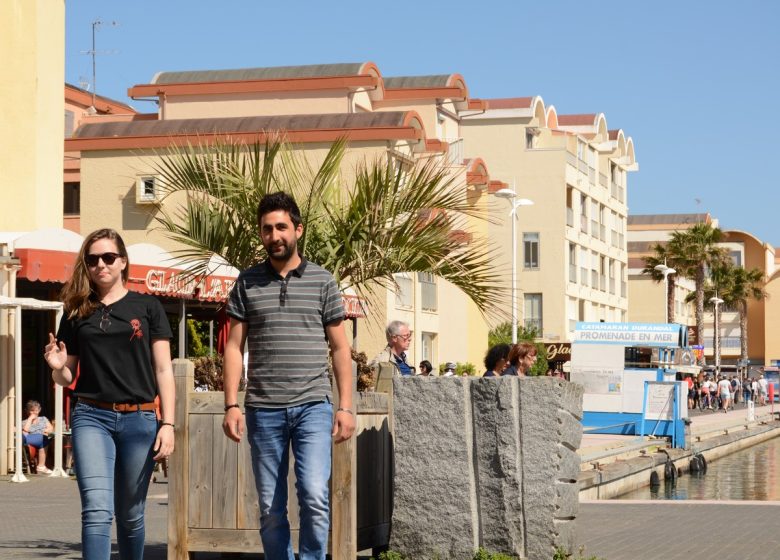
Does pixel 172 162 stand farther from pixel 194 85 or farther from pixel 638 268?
pixel 638 268

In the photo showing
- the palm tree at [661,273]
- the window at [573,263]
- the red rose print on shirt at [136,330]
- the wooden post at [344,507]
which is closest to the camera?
the red rose print on shirt at [136,330]

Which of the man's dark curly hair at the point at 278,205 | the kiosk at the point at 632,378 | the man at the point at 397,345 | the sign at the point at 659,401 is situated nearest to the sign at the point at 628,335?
the kiosk at the point at 632,378

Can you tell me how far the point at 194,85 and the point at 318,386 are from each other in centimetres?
4316

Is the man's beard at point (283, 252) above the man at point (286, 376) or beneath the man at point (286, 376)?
above

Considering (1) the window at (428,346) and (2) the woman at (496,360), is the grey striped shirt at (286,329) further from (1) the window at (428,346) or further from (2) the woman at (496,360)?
(1) the window at (428,346)

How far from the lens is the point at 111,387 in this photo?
6621mm

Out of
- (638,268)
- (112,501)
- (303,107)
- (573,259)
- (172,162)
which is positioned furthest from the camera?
(638,268)

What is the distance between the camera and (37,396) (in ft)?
74.8

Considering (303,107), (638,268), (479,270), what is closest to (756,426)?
(303,107)

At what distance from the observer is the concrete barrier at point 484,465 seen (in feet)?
28.1

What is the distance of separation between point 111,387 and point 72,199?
41.9 meters

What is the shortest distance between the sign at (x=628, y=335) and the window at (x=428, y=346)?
36.4ft

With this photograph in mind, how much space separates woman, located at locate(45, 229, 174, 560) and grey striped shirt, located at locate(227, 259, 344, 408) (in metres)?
0.45

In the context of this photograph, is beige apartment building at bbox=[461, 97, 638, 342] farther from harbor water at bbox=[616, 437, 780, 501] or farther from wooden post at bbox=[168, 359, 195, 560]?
wooden post at bbox=[168, 359, 195, 560]
